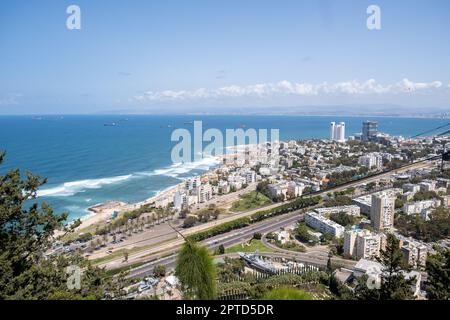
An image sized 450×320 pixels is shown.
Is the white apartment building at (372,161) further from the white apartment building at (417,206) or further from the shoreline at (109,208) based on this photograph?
the shoreline at (109,208)

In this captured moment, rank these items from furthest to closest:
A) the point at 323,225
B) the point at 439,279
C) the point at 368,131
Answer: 1. the point at 368,131
2. the point at 323,225
3. the point at 439,279

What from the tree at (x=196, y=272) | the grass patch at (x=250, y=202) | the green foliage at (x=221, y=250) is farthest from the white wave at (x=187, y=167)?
the tree at (x=196, y=272)

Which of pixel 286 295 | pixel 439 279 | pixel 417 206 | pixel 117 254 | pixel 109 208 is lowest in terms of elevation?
pixel 117 254

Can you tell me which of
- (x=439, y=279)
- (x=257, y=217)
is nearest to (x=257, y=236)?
(x=257, y=217)

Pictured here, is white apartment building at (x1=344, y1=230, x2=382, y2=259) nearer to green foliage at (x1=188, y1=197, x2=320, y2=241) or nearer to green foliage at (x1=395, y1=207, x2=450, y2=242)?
green foliage at (x1=395, y1=207, x2=450, y2=242)

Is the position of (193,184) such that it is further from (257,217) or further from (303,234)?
(303,234)

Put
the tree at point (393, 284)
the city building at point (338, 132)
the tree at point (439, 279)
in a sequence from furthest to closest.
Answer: the city building at point (338, 132), the tree at point (393, 284), the tree at point (439, 279)

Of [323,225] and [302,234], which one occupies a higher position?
[323,225]
